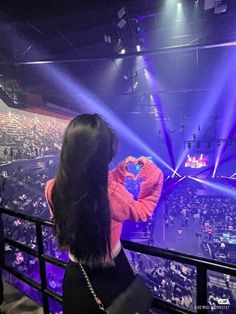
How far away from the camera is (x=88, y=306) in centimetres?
87

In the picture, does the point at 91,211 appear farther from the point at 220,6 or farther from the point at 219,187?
the point at 219,187

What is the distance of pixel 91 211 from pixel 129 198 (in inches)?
5.3

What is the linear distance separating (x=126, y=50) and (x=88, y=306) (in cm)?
453

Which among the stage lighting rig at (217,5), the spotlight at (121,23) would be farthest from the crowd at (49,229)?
the stage lighting rig at (217,5)

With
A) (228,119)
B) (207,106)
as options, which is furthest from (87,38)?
(228,119)

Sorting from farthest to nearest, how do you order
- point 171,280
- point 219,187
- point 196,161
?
1. point 219,187
2. point 196,161
3. point 171,280

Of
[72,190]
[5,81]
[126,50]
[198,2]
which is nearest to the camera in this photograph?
[72,190]

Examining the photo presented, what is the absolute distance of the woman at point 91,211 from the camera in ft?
2.74

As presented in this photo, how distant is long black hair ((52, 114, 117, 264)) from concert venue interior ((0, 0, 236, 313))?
0.48 feet

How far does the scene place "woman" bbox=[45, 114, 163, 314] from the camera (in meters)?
0.84

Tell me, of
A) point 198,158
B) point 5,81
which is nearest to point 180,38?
point 5,81

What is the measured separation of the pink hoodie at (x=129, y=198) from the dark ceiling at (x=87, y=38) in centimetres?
228

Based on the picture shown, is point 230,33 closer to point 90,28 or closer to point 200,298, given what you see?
point 90,28

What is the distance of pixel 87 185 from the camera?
84 cm
